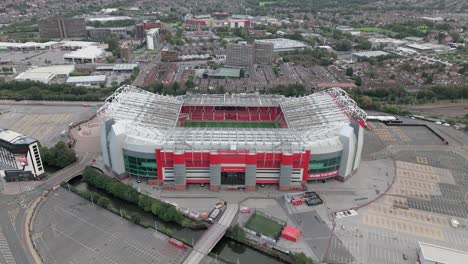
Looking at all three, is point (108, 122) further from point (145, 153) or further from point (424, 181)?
point (424, 181)

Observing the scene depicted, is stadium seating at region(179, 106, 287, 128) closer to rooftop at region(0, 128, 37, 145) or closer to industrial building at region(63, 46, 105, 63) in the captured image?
rooftop at region(0, 128, 37, 145)

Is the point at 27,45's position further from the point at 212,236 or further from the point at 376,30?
the point at 376,30

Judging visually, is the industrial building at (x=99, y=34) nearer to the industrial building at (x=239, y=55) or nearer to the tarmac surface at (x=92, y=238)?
the industrial building at (x=239, y=55)

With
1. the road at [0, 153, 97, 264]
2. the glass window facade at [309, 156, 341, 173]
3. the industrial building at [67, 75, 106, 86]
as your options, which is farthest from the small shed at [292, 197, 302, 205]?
the industrial building at [67, 75, 106, 86]

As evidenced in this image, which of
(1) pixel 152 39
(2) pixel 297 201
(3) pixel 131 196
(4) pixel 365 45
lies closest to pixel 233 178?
(2) pixel 297 201

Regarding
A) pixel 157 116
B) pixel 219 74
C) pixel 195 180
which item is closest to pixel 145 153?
pixel 195 180
